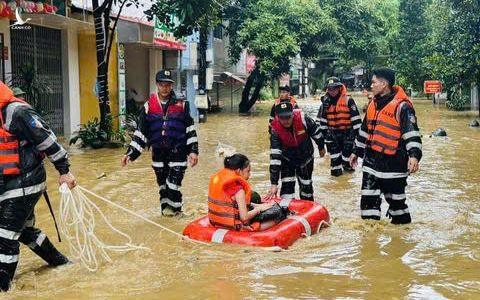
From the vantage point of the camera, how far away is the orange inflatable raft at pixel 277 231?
256 inches

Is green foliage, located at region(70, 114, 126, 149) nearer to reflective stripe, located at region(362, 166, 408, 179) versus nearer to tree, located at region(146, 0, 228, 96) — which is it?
tree, located at region(146, 0, 228, 96)

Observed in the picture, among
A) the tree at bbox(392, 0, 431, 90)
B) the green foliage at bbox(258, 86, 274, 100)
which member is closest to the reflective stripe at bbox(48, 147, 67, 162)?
the tree at bbox(392, 0, 431, 90)

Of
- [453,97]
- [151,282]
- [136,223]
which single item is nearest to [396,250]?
[151,282]

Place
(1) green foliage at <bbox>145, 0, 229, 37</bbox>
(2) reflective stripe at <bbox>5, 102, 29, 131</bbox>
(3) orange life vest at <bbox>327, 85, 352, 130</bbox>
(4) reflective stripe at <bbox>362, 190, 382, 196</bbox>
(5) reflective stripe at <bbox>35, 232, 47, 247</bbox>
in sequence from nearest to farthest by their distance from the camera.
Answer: (2) reflective stripe at <bbox>5, 102, 29, 131</bbox>
(5) reflective stripe at <bbox>35, 232, 47, 247</bbox>
(4) reflective stripe at <bbox>362, 190, 382, 196</bbox>
(3) orange life vest at <bbox>327, 85, 352, 130</bbox>
(1) green foliage at <bbox>145, 0, 229, 37</bbox>

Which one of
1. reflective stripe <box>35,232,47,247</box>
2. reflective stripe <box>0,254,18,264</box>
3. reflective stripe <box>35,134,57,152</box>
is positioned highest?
reflective stripe <box>35,134,57,152</box>

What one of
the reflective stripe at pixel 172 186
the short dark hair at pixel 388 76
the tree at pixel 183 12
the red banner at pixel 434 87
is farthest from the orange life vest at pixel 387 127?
the red banner at pixel 434 87

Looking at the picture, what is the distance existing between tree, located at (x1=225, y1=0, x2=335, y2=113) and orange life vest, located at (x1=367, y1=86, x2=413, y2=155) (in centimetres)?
2093

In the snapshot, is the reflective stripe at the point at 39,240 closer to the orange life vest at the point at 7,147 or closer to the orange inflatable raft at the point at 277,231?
the orange life vest at the point at 7,147

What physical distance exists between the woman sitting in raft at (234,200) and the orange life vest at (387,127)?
59.5 inches

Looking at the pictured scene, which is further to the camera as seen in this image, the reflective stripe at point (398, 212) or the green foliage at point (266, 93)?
the green foliage at point (266, 93)

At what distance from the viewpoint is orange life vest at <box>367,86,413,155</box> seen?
714cm

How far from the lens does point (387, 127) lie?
23.5 feet

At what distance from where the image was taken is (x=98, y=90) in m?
16.1

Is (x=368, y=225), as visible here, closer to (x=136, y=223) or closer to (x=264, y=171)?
(x=136, y=223)
